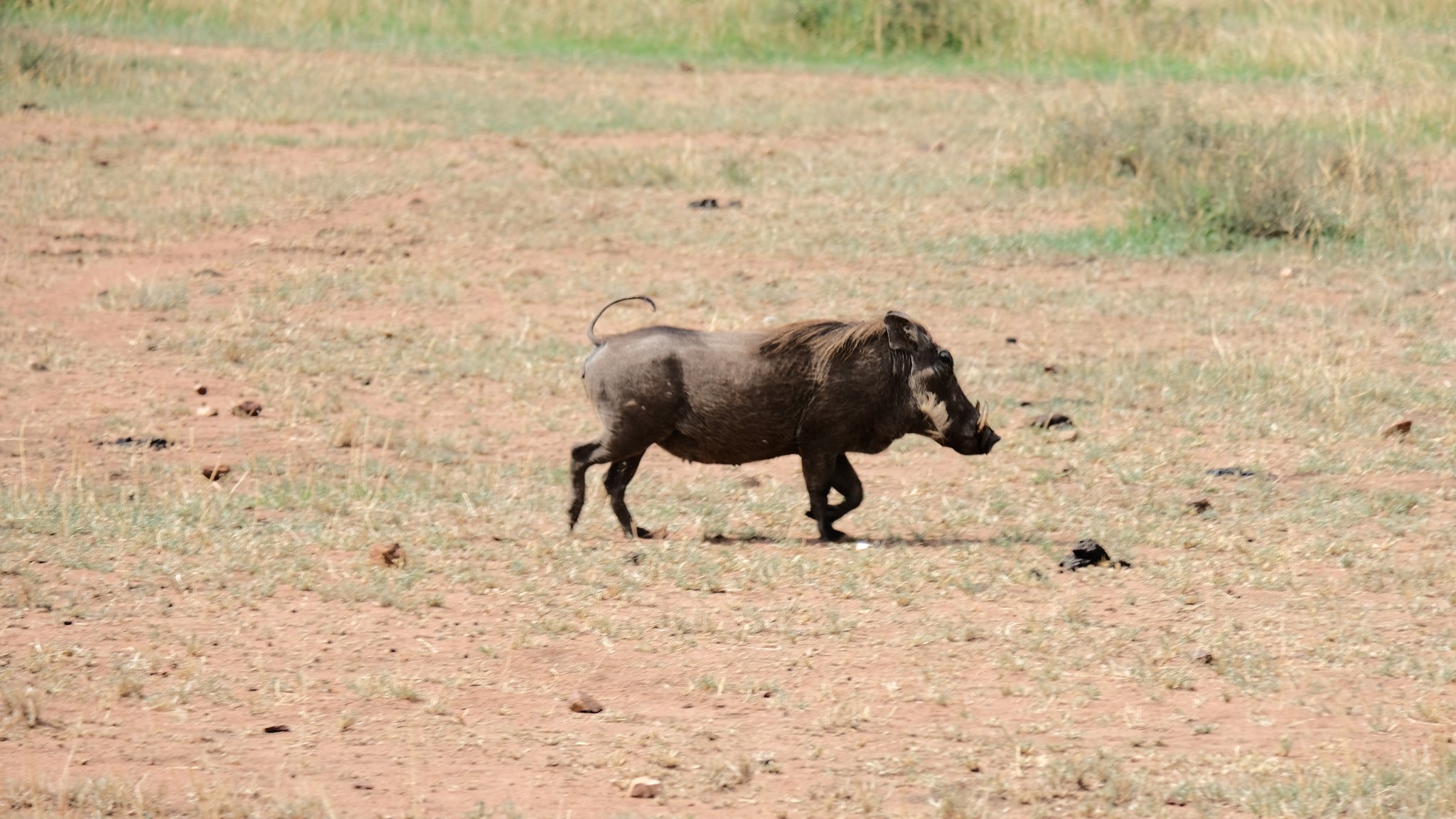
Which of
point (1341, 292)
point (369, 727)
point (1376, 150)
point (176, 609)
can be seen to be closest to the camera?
point (369, 727)

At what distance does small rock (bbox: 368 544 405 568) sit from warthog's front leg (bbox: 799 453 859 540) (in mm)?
1213

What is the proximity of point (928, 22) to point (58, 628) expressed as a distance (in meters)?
12.9

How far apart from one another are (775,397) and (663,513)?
2.53ft

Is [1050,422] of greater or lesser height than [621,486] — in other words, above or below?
below

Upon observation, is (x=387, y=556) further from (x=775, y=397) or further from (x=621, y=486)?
(x=775, y=397)

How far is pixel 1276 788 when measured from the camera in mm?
3795

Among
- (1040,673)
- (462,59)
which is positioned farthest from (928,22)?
(1040,673)

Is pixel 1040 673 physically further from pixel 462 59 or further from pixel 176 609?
pixel 462 59

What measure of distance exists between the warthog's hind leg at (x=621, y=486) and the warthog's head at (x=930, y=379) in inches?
34.2

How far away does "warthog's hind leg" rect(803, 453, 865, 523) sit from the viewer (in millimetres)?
5582

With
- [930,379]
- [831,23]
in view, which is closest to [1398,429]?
[930,379]

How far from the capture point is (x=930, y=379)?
5566 mm

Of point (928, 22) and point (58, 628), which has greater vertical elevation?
point (928, 22)

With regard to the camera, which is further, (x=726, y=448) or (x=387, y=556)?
(x=726, y=448)
